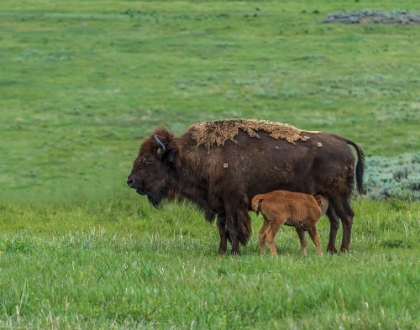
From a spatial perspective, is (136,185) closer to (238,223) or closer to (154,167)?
(154,167)

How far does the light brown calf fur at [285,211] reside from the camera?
1090cm

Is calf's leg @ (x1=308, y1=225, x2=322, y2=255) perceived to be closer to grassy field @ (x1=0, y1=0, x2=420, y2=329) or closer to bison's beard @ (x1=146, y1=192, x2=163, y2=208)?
grassy field @ (x1=0, y1=0, x2=420, y2=329)

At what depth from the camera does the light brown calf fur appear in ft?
35.8

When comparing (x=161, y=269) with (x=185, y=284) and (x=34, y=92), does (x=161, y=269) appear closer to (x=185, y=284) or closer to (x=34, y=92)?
(x=185, y=284)

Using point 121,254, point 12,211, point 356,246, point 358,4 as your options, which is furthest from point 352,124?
point 358,4

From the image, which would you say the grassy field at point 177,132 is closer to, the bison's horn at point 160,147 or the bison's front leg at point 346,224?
the bison's front leg at point 346,224

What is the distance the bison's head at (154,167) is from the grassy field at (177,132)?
85cm

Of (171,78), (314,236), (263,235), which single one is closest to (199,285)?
(263,235)

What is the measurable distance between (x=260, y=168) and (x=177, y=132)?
60.8ft

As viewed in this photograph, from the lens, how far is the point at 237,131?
1195 centimetres

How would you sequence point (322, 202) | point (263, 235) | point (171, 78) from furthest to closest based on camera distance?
point (171, 78)
point (322, 202)
point (263, 235)

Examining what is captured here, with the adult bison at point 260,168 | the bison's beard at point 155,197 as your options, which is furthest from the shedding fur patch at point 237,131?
the bison's beard at point 155,197

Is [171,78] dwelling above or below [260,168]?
below

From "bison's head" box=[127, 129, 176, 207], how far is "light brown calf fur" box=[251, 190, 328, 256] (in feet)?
5.70
